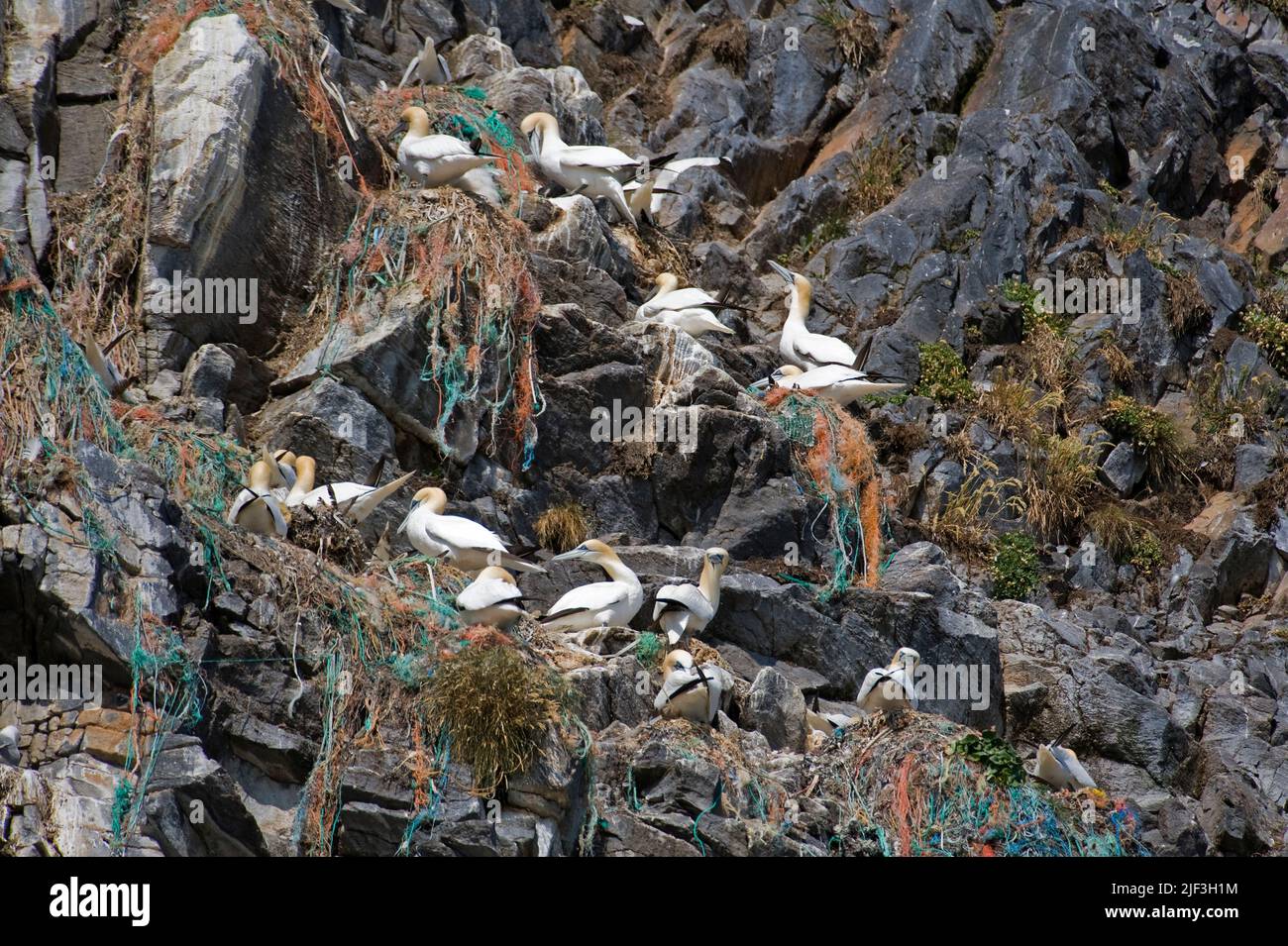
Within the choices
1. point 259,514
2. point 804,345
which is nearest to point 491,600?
point 259,514

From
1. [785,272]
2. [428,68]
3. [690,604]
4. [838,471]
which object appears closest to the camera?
[690,604]

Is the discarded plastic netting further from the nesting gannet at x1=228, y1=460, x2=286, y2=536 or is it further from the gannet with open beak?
the nesting gannet at x1=228, y1=460, x2=286, y2=536

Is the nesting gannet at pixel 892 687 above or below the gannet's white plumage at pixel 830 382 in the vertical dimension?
below

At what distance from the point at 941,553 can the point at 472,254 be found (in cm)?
526

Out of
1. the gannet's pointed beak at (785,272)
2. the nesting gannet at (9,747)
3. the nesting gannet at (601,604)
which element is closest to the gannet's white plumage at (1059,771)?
the nesting gannet at (601,604)

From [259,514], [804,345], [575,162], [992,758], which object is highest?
[575,162]

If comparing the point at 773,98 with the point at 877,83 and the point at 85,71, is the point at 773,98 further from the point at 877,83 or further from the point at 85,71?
the point at 85,71

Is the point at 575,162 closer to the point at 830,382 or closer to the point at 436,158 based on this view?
the point at 436,158

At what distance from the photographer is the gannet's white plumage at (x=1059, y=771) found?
1269cm

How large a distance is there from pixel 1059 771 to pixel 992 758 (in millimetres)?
743

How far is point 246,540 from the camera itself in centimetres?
1165

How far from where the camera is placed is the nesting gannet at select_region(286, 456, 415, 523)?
1269cm

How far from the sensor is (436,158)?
15547 mm

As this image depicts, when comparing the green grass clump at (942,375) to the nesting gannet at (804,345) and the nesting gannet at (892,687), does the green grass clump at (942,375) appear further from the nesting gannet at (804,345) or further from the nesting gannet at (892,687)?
the nesting gannet at (892,687)
